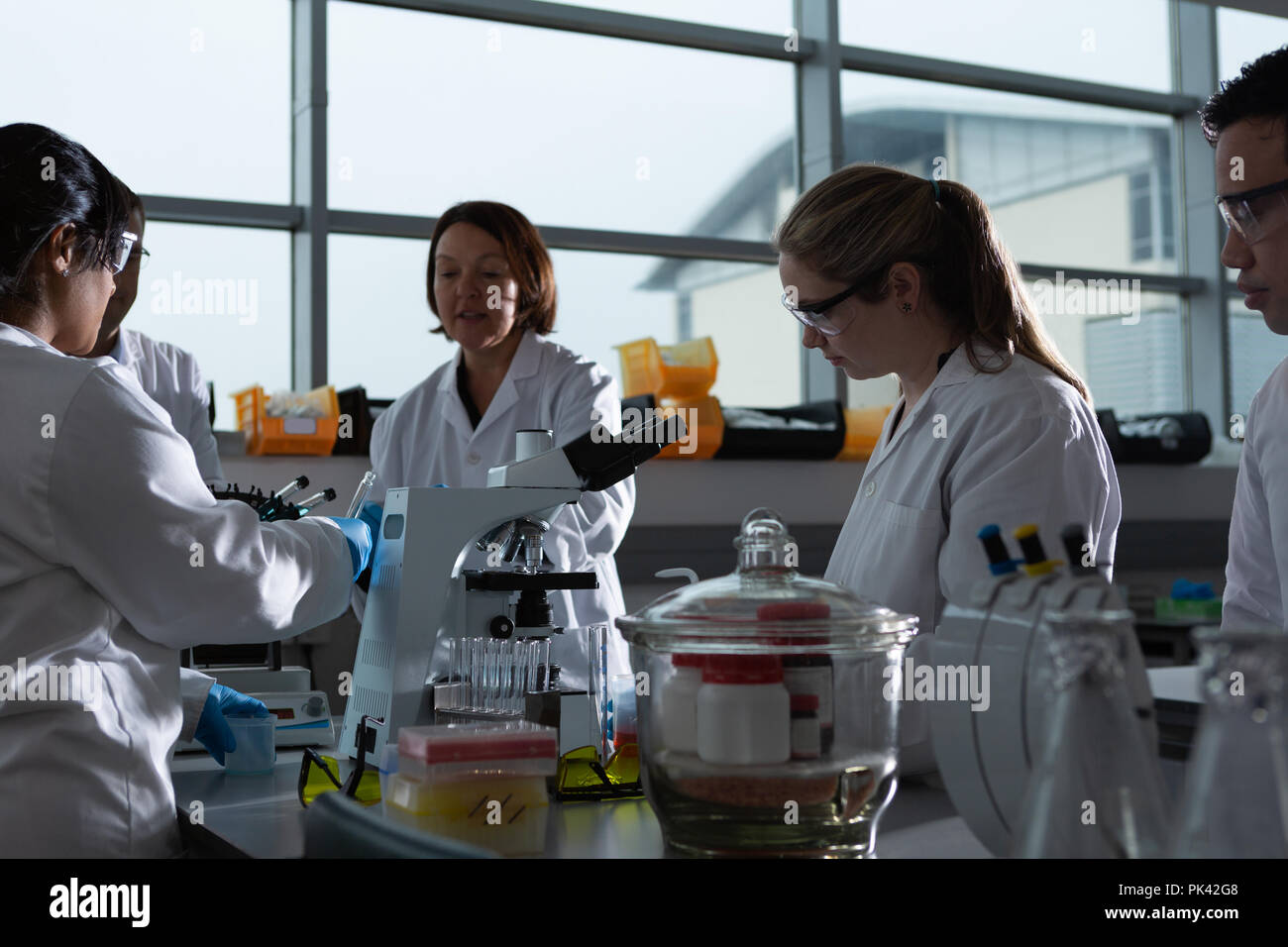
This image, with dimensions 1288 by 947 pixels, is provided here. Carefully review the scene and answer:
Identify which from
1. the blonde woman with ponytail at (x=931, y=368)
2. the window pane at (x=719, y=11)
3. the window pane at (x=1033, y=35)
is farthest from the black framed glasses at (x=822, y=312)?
the window pane at (x=1033, y=35)

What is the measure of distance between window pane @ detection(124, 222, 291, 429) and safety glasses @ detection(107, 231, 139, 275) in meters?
2.05

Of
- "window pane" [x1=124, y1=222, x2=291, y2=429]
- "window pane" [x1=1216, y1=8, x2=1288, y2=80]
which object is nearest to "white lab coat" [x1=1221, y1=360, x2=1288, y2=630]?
"window pane" [x1=124, y1=222, x2=291, y2=429]

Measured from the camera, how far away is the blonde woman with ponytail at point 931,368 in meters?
1.47

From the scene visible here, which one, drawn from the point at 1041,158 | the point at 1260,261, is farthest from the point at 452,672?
the point at 1041,158

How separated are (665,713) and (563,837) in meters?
0.27

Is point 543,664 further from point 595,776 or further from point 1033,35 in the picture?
point 1033,35

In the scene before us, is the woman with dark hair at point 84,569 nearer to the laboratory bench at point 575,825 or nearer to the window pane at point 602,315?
the laboratory bench at point 575,825

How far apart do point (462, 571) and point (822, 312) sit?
634 millimetres

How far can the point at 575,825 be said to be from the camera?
1.17 metres

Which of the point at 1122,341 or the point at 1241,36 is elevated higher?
the point at 1241,36

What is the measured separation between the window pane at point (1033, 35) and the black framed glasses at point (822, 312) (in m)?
3.11

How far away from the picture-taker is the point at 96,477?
3.86 feet
